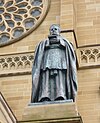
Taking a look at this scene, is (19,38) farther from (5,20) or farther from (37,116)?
(37,116)

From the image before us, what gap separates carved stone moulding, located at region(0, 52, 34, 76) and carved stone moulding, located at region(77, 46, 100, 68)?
1231mm

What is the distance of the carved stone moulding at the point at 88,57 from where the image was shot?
11.2m

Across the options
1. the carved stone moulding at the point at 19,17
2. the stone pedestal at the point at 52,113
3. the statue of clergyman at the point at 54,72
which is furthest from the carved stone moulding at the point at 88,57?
the stone pedestal at the point at 52,113

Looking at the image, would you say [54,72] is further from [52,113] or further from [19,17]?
[19,17]

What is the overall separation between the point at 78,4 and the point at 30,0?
1.45 metres

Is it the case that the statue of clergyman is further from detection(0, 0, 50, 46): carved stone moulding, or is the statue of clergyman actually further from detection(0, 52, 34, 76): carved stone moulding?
detection(0, 0, 50, 46): carved stone moulding

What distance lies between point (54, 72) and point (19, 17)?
723 cm

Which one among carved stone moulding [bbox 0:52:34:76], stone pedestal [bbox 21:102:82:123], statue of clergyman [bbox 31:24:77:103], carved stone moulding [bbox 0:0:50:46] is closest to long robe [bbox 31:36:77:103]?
statue of clergyman [bbox 31:24:77:103]

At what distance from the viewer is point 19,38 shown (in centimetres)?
1213

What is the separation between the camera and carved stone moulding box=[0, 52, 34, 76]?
451 inches

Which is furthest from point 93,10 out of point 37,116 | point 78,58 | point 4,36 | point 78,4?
point 37,116

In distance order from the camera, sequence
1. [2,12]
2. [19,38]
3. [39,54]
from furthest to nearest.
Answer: [2,12], [19,38], [39,54]

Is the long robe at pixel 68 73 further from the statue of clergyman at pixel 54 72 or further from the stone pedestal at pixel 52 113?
the stone pedestal at pixel 52 113

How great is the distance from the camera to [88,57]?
11.4 metres
